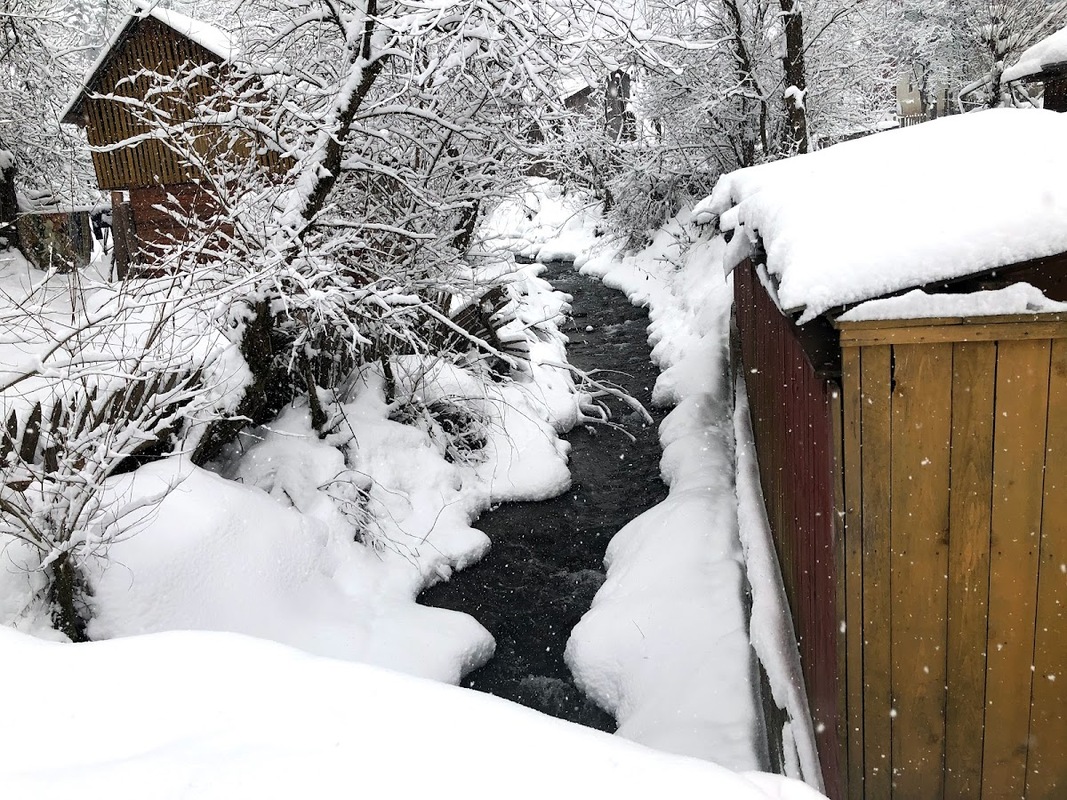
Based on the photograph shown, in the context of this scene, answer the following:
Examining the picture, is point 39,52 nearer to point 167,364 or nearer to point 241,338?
point 241,338

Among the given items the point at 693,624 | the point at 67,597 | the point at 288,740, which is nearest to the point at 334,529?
the point at 67,597

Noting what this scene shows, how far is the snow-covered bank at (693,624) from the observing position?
4586mm

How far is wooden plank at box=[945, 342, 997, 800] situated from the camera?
292 centimetres

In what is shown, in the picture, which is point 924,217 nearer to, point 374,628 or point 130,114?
point 374,628

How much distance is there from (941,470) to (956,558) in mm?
356

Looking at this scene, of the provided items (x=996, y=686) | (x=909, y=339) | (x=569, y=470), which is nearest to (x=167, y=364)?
(x=909, y=339)

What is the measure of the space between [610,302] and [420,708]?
Answer: 17.5 meters

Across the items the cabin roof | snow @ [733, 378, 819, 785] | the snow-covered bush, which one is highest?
the cabin roof

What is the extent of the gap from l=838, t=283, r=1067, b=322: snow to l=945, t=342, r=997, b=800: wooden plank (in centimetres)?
14

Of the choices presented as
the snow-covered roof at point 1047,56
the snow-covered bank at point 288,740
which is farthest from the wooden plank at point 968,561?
the snow-covered roof at point 1047,56

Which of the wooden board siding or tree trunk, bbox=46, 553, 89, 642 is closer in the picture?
tree trunk, bbox=46, 553, 89, 642

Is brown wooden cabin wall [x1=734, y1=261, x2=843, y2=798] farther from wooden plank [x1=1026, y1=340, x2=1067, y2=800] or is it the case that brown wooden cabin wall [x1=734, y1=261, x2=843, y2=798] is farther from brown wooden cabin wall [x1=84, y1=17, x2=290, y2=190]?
brown wooden cabin wall [x1=84, y1=17, x2=290, y2=190]

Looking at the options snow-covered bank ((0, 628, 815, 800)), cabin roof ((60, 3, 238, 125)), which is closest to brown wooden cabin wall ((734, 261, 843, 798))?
snow-covered bank ((0, 628, 815, 800))

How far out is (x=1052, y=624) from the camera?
3055 millimetres
